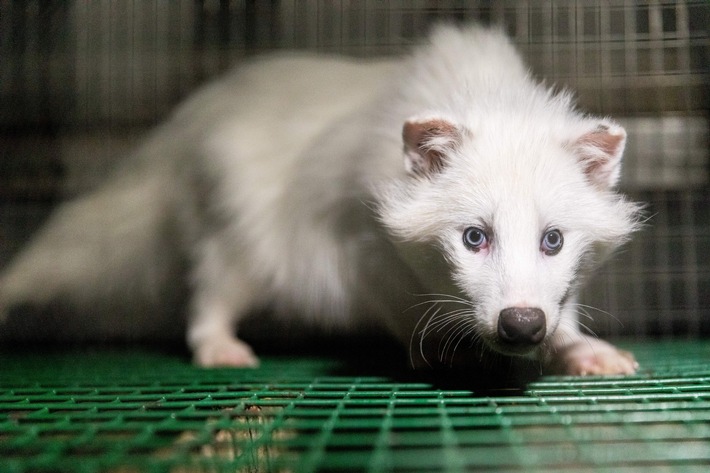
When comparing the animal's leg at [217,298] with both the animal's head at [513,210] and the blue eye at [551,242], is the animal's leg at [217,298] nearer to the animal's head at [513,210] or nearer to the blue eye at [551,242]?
the animal's head at [513,210]

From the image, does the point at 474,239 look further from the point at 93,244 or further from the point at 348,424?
the point at 93,244

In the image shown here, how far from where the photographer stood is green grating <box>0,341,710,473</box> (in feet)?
3.91

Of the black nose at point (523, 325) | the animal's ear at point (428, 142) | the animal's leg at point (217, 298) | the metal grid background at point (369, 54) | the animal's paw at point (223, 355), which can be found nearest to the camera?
the black nose at point (523, 325)

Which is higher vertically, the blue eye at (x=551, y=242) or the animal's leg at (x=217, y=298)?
the blue eye at (x=551, y=242)

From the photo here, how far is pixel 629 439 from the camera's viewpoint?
1.34 meters

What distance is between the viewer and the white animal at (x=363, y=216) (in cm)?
180

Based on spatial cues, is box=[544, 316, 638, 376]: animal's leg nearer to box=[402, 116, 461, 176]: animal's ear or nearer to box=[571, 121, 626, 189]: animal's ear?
box=[571, 121, 626, 189]: animal's ear

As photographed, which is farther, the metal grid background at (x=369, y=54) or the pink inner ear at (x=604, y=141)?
the metal grid background at (x=369, y=54)

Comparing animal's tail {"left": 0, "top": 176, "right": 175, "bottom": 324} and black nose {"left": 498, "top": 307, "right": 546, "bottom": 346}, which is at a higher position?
animal's tail {"left": 0, "top": 176, "right": 175, "bottom": 324}

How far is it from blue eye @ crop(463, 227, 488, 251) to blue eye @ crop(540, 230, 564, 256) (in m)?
0.15

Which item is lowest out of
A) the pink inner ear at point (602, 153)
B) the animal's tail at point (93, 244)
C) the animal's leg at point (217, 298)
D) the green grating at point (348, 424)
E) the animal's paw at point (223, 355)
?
the animal's paw at point (223, 355)

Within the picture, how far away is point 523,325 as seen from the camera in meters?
1.58

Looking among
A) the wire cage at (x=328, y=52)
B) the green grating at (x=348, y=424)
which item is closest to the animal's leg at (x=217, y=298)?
the wire cage at (x=328, y=52)

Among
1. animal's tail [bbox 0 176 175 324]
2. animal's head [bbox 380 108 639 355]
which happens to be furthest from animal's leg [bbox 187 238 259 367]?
animal's head [bbox 380 108 639 355]
